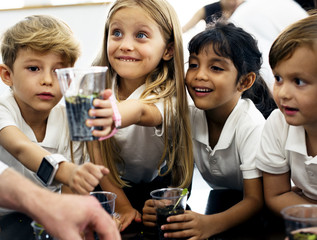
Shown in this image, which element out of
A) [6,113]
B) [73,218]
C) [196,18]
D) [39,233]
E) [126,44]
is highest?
[196,18]

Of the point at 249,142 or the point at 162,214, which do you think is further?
the point at 249,142

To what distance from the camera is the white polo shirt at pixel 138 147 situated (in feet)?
6.51

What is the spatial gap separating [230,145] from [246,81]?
28 cm

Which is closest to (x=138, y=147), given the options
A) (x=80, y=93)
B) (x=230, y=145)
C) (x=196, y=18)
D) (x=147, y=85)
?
(x=147, y=85)

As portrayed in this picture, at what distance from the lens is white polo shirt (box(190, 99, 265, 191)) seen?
6.16 feet

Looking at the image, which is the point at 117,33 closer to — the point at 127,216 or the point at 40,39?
the point at 40,39

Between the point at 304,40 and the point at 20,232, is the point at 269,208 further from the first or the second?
the point at 20,232

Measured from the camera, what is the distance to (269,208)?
165cm

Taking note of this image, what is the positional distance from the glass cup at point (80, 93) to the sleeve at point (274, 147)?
79 cm

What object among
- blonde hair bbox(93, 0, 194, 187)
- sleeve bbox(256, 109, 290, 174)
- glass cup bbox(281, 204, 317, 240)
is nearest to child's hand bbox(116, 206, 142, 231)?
blonde hair bbox(93, 0, 194, 187)

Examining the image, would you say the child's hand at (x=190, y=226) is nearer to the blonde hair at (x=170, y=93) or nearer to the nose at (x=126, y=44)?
the blonde hair at (x=170, y=93)

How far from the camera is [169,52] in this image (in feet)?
6.44

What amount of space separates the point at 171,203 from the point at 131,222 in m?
0.21

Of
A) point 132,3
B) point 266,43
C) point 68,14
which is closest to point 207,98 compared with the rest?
point 132,3
